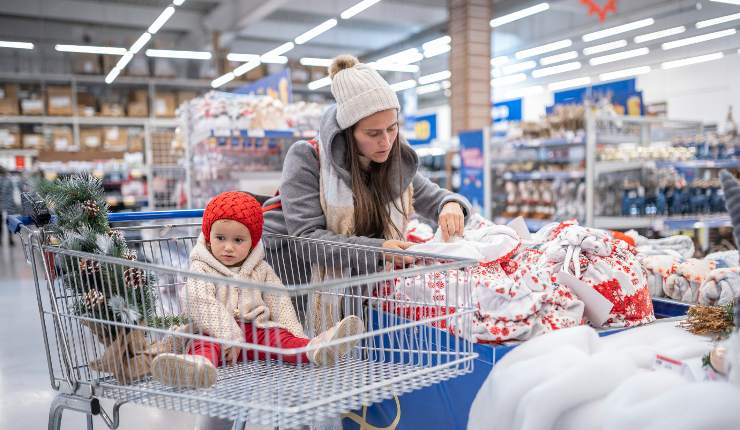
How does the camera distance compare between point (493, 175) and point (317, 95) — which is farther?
point (317, 95)

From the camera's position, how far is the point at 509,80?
1978 centimetres

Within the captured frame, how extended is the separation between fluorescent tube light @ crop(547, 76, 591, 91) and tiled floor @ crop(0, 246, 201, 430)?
16783 millimetres

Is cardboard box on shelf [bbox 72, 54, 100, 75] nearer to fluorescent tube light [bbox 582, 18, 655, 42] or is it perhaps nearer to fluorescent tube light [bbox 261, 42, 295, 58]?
fluorescent tube light [bbox 261, 42, 295, 58]

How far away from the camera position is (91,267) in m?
1.50

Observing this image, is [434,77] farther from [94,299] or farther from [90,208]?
[94,299]

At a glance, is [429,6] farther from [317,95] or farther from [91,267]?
[91,267]

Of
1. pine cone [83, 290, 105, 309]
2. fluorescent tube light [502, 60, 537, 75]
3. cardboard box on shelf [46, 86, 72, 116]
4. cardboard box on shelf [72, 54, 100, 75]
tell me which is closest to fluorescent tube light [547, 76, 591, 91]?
fluorescent tube light [502, 60, 537, 75]

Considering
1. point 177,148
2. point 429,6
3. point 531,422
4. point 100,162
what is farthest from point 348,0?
point 531,422

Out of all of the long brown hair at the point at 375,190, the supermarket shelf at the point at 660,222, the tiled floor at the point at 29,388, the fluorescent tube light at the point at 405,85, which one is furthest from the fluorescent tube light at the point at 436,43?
the long brown hair at the point at 375,190

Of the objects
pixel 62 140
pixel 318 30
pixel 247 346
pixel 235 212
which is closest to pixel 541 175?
pixel 235 212

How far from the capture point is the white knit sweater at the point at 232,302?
1419 millimetres

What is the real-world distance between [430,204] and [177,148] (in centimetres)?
511

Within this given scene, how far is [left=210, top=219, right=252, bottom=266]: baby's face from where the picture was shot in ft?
5.50

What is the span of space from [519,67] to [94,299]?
18008 mm
